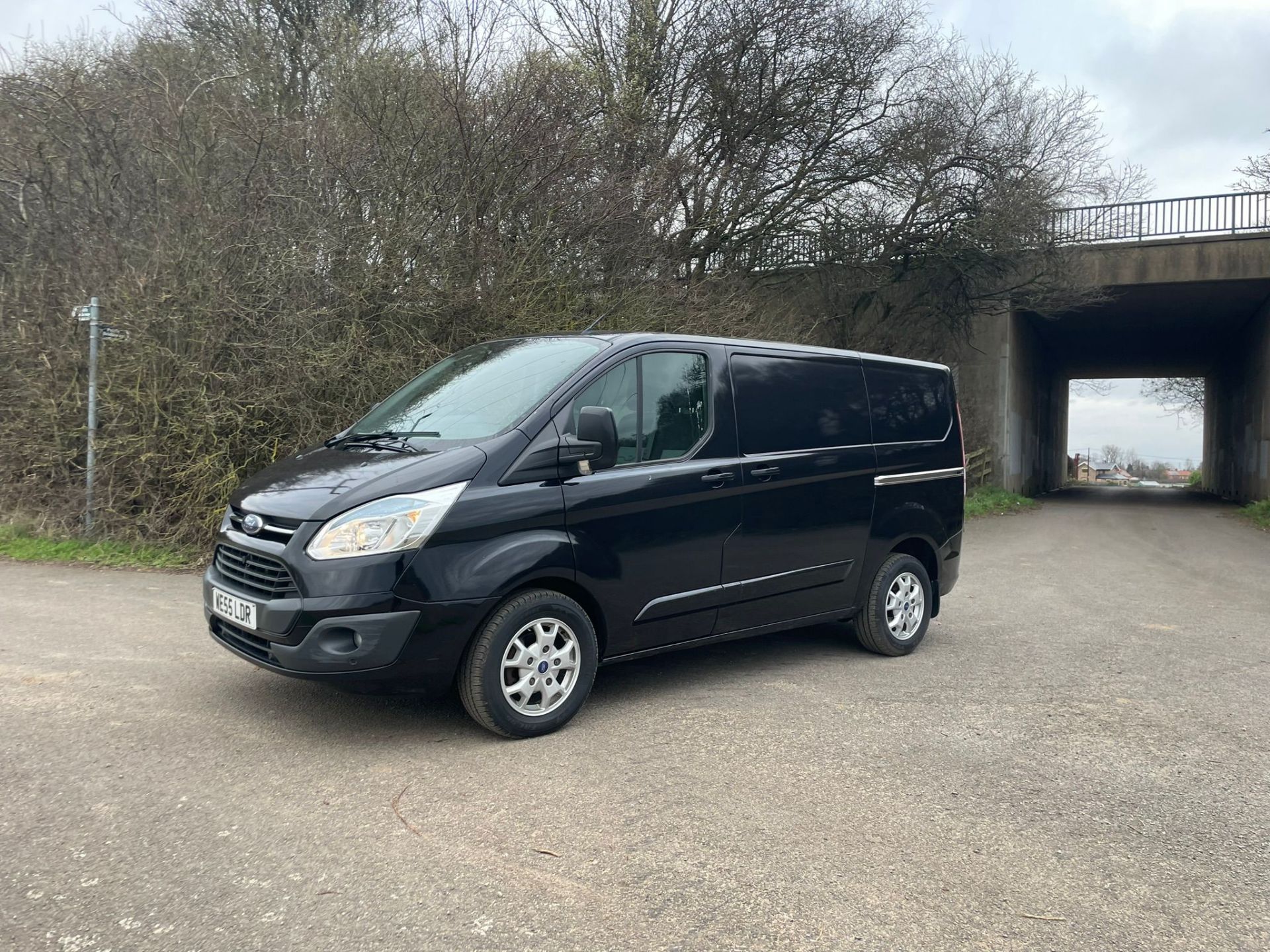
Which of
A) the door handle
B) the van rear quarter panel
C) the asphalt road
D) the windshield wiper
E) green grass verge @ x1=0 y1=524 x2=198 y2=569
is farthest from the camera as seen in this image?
green grass verge @ x1=0 y1=524 x2=198 y2=569

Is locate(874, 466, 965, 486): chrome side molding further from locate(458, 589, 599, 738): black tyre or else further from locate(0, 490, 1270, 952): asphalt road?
locate(458, 589, 599, 738): black tyre

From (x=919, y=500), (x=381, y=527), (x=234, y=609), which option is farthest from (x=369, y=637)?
(x=919, y=500)

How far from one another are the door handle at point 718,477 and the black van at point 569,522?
1 cm

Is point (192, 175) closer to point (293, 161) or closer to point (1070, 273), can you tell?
point (293, 161)

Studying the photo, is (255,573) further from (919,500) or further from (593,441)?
(919,500)

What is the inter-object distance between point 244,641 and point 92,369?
19.8 ft

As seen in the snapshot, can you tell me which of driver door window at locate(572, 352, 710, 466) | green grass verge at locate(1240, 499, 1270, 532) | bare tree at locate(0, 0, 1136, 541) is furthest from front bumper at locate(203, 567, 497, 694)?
green grass verge at locate(1240, 499, 1270, 532)

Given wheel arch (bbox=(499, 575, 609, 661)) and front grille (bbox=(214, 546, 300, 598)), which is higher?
front grille (bbox=(214, 546, 300, 598))

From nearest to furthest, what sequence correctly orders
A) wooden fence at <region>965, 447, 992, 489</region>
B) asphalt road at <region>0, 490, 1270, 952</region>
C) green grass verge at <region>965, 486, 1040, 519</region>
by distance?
asphalt road at <region>0, 490, 1270, 952</region>
green grass verge at <region>965, 486, 1040, 519</region>
wooden fence at <region>965, 447, 992, 489</region>

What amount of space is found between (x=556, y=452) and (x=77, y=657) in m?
3.34

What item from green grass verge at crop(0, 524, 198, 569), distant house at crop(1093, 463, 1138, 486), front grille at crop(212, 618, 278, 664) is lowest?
distant house at crop(1093, 463, 1138, 486)

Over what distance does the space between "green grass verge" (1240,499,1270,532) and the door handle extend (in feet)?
55.7

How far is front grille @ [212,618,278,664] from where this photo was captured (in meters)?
4.22

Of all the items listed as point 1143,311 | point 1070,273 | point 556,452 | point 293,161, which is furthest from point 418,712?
point 1143,311
